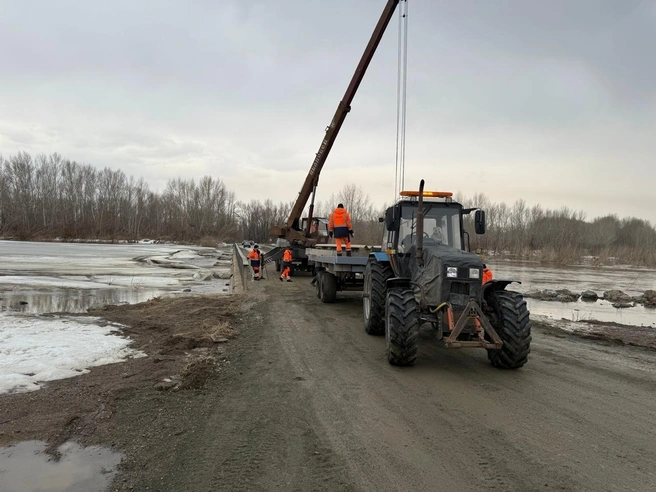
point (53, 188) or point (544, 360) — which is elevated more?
Result: point (53, 188)

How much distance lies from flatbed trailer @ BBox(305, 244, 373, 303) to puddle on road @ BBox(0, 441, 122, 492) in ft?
25.7

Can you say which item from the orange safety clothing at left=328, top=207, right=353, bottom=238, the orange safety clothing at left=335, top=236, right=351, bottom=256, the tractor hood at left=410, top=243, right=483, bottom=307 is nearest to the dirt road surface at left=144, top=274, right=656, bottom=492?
the tractor hood at left=410, top=243, right=483, bottom=307

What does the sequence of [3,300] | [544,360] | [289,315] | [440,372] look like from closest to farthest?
[440,372] < [544,360] < [289,315] < [3,300]

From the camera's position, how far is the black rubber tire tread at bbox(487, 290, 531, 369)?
6.02 meters

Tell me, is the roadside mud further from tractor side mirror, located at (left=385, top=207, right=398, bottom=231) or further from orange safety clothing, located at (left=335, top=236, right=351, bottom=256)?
orange safety clothing, located at (left=335, top=236, right=351, bottom=256)

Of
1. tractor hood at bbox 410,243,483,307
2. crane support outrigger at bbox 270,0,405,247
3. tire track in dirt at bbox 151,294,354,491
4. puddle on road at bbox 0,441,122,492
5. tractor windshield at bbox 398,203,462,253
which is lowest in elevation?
puddle on road at bbox 0,441,122,492

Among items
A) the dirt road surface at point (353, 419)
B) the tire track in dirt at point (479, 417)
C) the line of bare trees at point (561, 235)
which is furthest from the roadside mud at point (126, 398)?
the line of bare trees at point (561, 235)

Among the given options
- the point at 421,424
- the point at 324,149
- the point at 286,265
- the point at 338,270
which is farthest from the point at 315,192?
the point at 421,424

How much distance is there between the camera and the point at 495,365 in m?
6.32

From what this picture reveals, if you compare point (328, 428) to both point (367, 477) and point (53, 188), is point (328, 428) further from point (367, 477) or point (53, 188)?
point (53, 188)

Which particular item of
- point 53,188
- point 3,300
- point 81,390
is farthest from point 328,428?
point 53,188

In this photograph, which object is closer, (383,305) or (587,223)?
(383,305)

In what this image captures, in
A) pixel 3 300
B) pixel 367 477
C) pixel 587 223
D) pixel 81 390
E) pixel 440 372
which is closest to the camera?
pixel 367 477

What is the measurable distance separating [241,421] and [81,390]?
6.97 feet
